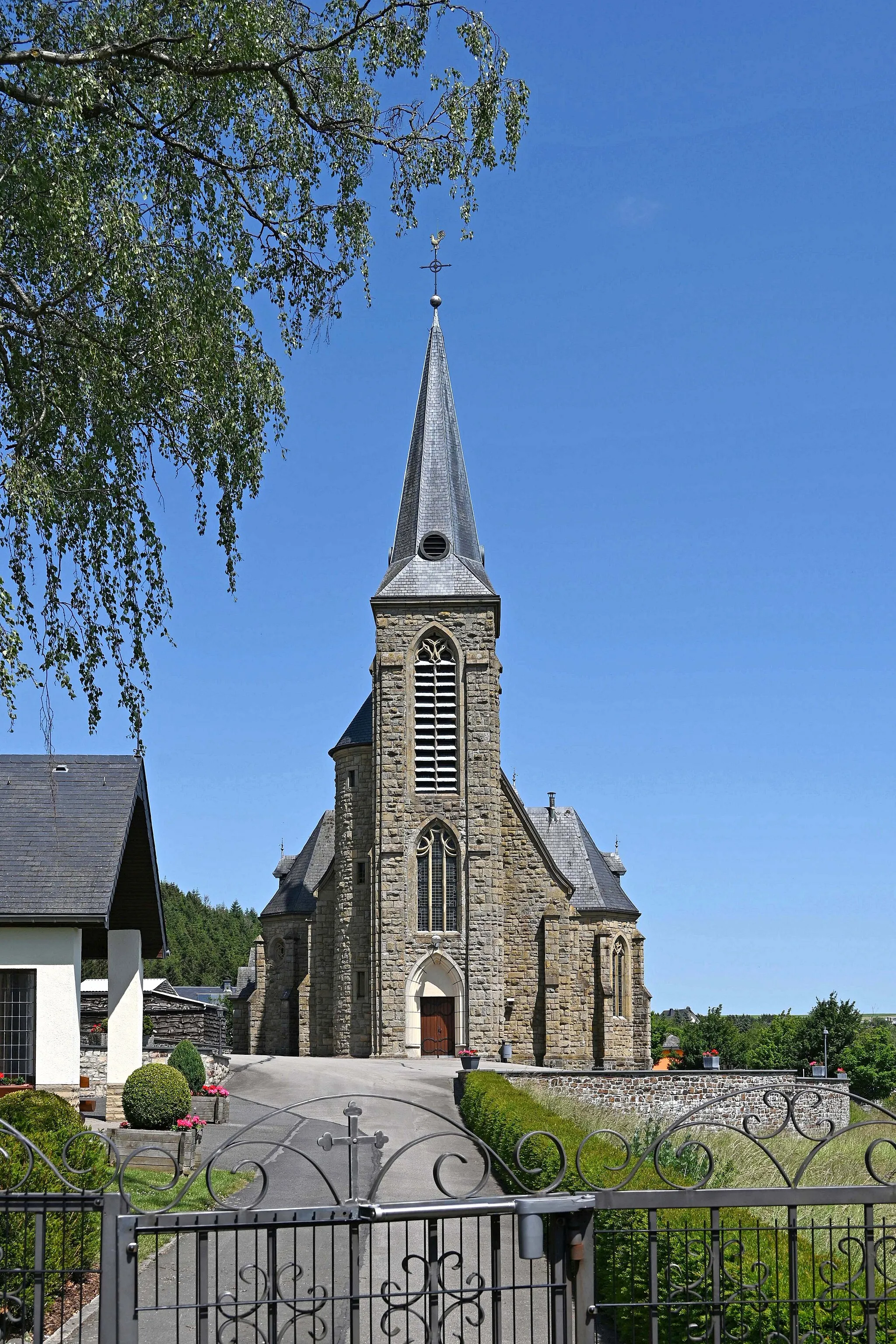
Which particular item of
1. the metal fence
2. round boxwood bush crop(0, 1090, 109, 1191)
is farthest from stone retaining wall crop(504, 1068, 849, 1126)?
round boxwood bush crop(0, 1090, 109, 1191)

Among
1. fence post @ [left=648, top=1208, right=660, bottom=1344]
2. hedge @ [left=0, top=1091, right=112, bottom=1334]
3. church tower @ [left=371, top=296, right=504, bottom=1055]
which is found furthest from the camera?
church tower @ [left=371, top=296, right=504, bottom=1055]

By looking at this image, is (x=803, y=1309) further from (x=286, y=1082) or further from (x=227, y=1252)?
(x=286, y=1082)

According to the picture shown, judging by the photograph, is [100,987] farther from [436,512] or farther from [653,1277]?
[653,1277]

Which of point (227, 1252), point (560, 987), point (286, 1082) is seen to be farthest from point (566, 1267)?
point (560, 987)

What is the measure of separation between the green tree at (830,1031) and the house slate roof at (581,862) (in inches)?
414

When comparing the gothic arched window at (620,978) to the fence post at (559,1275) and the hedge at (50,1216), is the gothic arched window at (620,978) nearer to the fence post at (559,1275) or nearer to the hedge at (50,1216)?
the hedge at (50,1216)

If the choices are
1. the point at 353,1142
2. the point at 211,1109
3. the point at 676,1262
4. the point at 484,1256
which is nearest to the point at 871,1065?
the point at 211,1109

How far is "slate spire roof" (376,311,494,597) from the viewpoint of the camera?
149 ft

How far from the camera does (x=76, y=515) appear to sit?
32.1ft

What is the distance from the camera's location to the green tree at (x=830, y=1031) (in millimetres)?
55312

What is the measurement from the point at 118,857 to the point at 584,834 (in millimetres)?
35908

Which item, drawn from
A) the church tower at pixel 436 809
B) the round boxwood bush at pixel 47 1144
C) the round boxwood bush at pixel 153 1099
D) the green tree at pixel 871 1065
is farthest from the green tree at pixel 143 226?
the green tree at pixel 871 1065

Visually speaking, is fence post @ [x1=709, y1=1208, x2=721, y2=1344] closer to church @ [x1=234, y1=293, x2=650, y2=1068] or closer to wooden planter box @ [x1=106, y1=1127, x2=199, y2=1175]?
wooden planter box @ [x1=106, y1=1127, x2=199, y2=1175]

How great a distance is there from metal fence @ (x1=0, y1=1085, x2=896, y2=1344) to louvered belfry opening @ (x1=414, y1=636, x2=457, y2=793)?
29.2 metres
